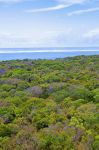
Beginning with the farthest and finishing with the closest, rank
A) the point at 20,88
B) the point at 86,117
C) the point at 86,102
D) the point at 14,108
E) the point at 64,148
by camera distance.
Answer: the point at 20,88, the point at 86,102, the point at 14,108, the point at 86,117, the point at 64,148

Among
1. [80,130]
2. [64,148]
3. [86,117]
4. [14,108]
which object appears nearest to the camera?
[64,148]

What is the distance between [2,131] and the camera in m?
21.0

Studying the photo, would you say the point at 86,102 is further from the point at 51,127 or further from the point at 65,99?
the point at 51,127

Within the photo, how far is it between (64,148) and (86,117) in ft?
14.2

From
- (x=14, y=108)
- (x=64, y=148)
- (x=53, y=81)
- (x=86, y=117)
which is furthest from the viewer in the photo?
(x=53, y=81)

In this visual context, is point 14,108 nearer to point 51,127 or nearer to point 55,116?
point 55,116

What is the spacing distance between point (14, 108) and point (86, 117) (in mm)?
5474

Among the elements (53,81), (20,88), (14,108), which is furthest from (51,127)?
(53,81)

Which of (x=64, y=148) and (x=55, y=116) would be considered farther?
(x=55, y=116)

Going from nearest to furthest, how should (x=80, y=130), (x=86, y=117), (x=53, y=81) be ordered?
(x=80, y=130) → (x=86, y=117) → (x=53, y=81)

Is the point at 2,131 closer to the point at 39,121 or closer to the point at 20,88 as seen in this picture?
the point at 39,121

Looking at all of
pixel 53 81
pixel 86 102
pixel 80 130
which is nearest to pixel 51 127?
pixel 80 130

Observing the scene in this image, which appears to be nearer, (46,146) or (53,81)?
(46,146)

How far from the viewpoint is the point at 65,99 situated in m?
27.0
